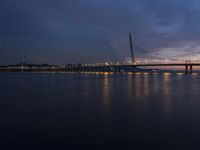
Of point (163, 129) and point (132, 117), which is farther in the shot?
point (132, 117)

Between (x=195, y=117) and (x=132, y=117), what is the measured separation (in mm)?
2055

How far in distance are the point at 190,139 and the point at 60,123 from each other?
351 cm

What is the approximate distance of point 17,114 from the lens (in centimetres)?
849

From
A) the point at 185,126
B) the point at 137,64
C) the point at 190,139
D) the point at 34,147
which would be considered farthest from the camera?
the point at 137,64

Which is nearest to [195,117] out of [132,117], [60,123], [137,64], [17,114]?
[132,117]

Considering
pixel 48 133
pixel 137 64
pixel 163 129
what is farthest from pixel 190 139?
pixel 137 64

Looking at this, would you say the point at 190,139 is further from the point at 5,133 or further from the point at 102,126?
the point at 5,133

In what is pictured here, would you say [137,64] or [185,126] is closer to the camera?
[185,126]

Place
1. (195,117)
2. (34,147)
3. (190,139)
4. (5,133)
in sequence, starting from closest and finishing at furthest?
(34,147) → (190,139) → (5,133) → (195,117)

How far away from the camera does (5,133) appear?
5.85 metres

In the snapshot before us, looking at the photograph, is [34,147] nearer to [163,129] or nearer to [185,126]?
[163,129]

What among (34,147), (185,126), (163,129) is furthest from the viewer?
(185,126)

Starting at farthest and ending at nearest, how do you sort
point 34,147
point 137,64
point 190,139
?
point 137,64 < point 190,139 < point 34,147

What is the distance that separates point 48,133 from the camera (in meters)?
5.91
